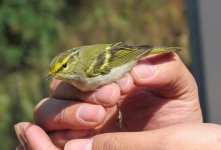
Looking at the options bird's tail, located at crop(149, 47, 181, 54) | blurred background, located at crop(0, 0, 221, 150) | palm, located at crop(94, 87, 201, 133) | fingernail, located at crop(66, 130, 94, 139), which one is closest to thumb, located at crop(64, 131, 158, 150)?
fingernail, located at crop(66, 130, 94, 139)

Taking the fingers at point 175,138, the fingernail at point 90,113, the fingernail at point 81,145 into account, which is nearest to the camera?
the fingers at point 175,138

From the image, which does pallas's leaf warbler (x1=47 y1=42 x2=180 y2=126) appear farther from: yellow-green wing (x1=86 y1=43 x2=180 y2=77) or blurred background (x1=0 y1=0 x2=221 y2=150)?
blurred background (x1=0 y1=0 x2=221 y2=150)

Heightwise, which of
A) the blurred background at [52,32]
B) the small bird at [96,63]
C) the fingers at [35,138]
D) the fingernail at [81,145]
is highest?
the small bird at [96,63]

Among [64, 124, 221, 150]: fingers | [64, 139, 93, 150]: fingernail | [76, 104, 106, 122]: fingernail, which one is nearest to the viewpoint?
[64, 124, 221, 150]: fingers

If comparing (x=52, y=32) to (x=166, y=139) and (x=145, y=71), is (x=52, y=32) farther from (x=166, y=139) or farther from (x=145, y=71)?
(x=166, y=139)

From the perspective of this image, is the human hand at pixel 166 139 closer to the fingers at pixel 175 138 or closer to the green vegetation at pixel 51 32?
the fingers at pixel 175 138

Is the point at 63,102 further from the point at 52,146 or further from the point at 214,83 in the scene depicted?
the point at 214,83

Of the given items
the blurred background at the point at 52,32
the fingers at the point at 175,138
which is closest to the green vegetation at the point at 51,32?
the blurred background at the point at 52,32
